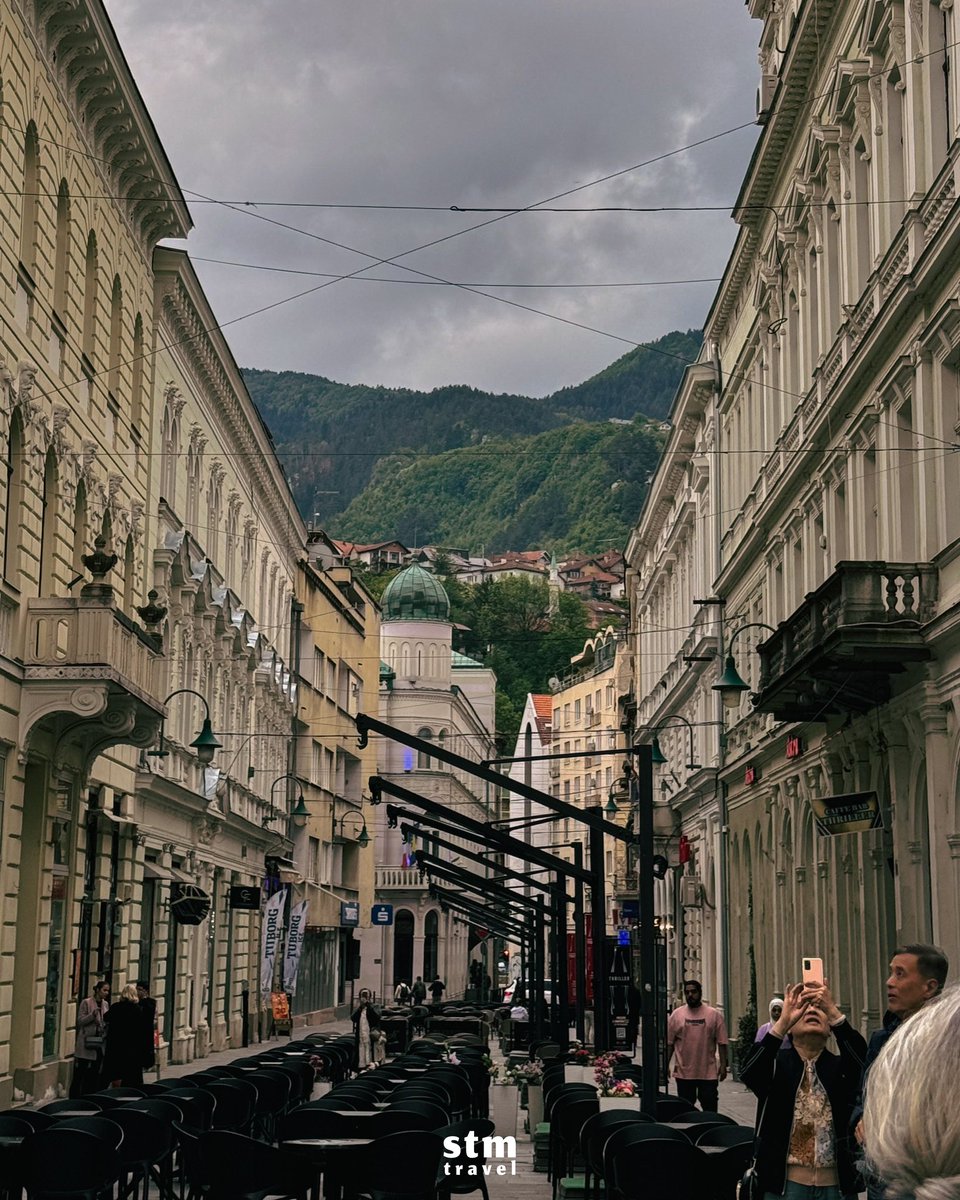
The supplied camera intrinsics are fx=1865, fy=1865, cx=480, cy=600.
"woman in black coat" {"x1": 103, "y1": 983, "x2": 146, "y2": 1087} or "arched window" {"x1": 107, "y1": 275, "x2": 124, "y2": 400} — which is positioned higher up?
"arched window" {"x1": 107, "y1": 275, "x2": 124, "y2": 400}

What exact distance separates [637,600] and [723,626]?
30135mm

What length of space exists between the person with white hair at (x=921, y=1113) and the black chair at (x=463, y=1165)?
11707mm

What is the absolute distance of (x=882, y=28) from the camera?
24.6 m

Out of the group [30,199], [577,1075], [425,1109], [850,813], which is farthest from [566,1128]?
[30,199]

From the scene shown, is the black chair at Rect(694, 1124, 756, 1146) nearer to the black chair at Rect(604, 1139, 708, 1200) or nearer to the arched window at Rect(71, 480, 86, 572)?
the black chair at Rect(604, 1139, 708, 1200)

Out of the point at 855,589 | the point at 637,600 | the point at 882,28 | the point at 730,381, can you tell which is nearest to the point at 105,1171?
the point at 855,589

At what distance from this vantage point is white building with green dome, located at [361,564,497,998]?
98938 mm

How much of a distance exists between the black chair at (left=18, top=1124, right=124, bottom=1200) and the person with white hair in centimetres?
1065

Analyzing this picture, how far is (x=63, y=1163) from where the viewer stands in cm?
1220

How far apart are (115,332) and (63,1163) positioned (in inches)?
789

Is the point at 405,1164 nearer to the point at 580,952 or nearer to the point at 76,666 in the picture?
the point at 76,666

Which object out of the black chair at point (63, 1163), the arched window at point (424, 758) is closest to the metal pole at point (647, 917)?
the black chair at point (63, 1163)

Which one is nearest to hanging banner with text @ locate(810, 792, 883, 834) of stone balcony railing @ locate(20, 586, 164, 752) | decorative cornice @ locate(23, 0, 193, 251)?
stone balcony railing @ locate(20, 586, 164, 752)

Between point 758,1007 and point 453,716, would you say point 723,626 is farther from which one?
point 453,716
